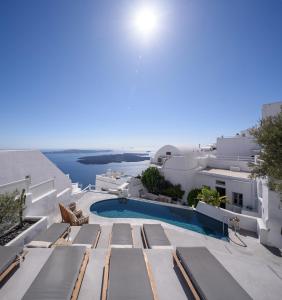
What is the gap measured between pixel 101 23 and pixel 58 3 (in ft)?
7.15

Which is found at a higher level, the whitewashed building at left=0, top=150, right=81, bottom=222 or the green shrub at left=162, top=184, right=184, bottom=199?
the whitewashed building at left=0, top=150, right=81, bottom=222

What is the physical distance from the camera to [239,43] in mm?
11281

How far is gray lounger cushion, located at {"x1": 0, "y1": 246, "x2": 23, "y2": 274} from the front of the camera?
472cm

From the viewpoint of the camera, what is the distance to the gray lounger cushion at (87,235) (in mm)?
7881

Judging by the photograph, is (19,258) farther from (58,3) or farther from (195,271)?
(58,3)

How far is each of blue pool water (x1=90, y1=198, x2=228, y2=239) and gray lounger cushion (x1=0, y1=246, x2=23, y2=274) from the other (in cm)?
844

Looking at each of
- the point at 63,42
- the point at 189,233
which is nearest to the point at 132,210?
the point at 189,233

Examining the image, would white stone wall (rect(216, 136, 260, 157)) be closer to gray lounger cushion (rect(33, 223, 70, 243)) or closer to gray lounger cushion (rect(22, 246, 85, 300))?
gray lounger cushion (rect(33, 223, 70, 243))

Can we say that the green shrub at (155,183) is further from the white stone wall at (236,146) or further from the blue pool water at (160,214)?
the white stone wall at (236,146)

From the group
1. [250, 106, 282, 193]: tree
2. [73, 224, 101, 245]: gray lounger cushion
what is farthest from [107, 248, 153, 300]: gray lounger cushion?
[250, 106, 282, 193]: tree

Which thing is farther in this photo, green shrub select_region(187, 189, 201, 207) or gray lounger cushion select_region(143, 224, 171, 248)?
green shrub select_region(187, 189, 201, 207)

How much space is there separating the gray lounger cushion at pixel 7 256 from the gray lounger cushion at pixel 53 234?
2.17 metres

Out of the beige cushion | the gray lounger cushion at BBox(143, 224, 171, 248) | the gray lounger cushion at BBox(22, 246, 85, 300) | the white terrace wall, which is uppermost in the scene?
the gray lounger cushion at BBox(22, 246, 85, 300)

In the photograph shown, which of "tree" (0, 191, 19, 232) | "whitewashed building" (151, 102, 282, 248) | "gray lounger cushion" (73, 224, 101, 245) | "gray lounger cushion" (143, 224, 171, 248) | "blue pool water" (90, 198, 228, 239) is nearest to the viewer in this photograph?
"tree" (0, 191, 19, 232)
